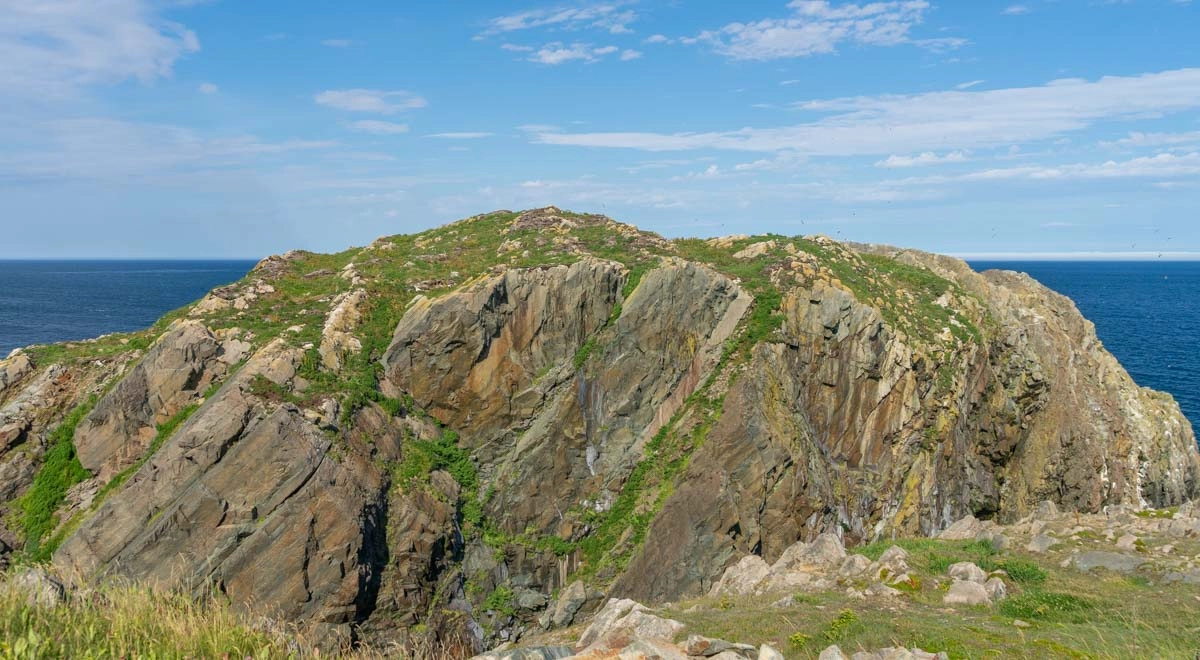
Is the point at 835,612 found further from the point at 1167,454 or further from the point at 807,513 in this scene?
the point at 1167,454

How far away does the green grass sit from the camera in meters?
23.3

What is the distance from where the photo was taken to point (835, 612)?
1523 cm

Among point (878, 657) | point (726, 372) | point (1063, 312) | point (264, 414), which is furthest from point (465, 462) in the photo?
point (1063, 312)

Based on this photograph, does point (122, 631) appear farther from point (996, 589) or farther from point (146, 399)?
point (146, 399)

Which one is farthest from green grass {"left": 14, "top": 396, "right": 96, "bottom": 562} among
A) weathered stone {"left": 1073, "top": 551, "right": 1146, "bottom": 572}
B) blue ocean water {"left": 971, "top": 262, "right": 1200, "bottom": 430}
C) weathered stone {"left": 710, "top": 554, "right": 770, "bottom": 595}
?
blue ocean water {"left": 971, "top": 262, "right": 1200, "bottom": 430}

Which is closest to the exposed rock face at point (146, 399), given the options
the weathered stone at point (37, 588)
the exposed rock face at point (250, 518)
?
the exposed rock face at point (250, 518)

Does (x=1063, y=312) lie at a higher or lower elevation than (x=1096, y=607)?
higher

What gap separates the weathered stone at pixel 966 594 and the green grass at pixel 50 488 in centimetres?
2776

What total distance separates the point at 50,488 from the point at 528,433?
58.1 feet

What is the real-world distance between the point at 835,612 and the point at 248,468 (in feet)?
63.7

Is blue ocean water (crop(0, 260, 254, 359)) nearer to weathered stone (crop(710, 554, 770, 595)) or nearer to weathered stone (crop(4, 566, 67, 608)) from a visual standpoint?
weathered stone (crop(4, 566, 67, 608))

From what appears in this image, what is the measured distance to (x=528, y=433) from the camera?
29.7m

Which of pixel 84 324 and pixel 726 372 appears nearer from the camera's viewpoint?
pixel 726 372

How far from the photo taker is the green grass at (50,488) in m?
23.3
